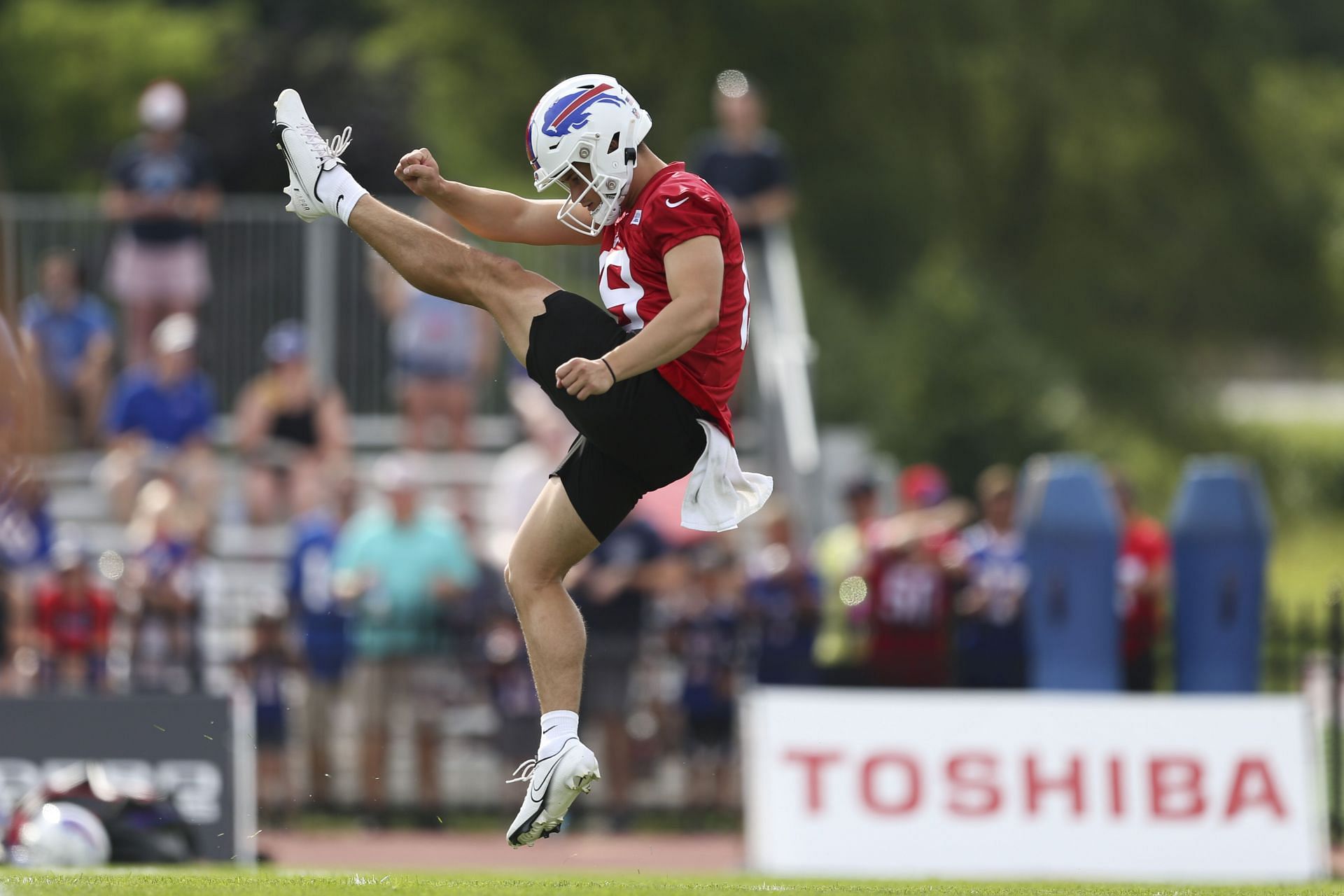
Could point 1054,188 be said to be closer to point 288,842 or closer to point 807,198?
point 807,198

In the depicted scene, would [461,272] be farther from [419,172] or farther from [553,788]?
[553,788]

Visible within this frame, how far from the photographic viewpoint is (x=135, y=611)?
11.9m

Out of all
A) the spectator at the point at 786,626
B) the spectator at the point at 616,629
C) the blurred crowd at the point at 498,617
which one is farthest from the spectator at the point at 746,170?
the spectator at the point at 786,626

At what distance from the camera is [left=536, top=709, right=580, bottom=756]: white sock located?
6.50 metres

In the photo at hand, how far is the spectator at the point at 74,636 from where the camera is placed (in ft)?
38.7

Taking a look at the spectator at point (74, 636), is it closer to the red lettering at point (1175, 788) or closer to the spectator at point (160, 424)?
the spectator at point (160, 424)

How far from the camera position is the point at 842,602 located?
12008mm

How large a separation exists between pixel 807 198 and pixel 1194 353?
1047 centimetres

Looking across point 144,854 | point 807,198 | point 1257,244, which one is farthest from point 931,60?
point 144,854

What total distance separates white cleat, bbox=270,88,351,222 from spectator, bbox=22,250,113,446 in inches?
301

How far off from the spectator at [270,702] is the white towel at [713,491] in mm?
5803

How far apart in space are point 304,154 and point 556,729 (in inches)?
84.7

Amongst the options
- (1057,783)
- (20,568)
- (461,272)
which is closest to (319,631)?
(20,568)

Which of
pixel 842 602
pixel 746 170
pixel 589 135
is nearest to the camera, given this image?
pixel 589 135
